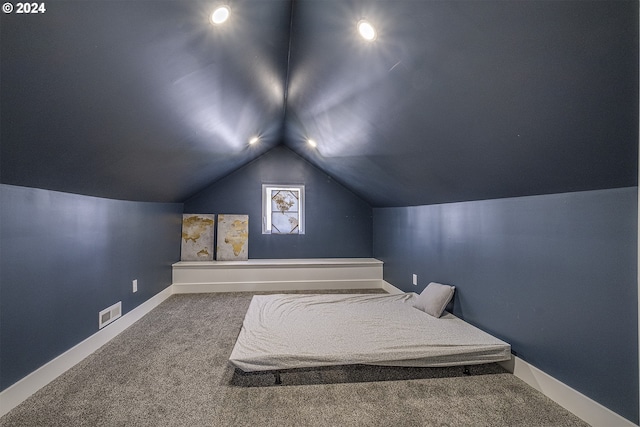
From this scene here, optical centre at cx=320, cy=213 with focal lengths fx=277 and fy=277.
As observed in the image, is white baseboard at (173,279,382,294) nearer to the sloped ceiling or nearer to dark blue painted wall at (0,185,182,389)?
dark blue painted wall at (0,185,182,389)

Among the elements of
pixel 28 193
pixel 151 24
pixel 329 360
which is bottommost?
pixel 329 360

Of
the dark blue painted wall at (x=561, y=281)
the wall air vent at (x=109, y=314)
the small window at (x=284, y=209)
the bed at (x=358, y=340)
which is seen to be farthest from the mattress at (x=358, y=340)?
the small window at (x=284, y=209)

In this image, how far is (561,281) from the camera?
1.62 metres

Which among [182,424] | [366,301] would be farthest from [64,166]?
[366,301]

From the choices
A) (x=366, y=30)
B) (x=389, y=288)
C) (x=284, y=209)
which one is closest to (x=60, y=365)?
(x=366, y=30)

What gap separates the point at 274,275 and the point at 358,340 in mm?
2419

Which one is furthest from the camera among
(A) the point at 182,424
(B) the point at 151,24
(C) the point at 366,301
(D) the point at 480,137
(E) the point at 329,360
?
(C) the point at 366,301

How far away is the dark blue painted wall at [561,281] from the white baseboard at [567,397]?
4 centimetres

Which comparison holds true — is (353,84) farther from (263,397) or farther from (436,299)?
(263,397)

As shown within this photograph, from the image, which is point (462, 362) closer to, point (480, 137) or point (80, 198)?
point (480, 137)

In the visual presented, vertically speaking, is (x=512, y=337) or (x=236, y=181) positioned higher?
(x=236, y=181)

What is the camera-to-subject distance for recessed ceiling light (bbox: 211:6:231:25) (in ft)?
4.59

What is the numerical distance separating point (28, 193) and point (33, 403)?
Answer: 1.23 metres

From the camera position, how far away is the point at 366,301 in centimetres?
298
